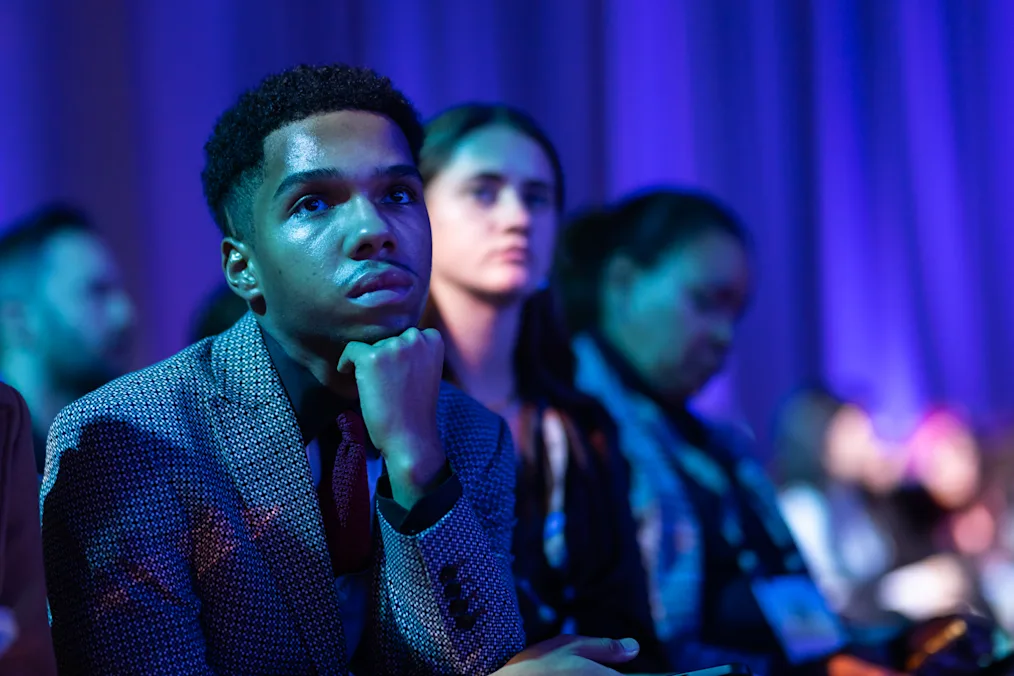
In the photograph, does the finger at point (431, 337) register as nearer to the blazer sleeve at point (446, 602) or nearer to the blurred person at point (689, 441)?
the blazer sleeve at point (446, 602)

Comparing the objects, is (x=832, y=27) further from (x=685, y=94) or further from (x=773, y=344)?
(x=773, y=344)

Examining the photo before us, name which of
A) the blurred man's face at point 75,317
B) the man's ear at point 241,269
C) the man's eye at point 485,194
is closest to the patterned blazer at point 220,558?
the man's ear at point 241,269

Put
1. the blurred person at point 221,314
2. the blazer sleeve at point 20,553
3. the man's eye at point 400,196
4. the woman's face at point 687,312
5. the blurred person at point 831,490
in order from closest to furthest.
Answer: the blazer sleeve at point 20,553, the man's eye at point 400,196, the blurred person at point 221,314, the woman's face at point 687,312, the blurred person at point 831,490

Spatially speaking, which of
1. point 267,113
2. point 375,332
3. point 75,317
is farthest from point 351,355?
point 75,317

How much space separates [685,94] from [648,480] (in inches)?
105

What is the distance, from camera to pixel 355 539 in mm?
1139

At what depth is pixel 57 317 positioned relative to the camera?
2385mm

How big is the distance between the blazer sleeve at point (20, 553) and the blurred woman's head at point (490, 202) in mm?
772

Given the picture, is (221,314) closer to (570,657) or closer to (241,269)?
(241,269)

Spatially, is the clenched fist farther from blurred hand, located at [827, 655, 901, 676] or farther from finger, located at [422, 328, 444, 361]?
blurred hand, located at [827, 655, 901, 676]

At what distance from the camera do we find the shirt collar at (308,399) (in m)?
1.16

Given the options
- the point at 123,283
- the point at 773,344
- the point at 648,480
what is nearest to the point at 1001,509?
the point at 773,344

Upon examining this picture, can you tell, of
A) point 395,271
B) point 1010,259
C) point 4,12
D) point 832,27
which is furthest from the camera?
point 1010,259

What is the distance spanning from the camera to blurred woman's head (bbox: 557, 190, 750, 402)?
2.03 metres
